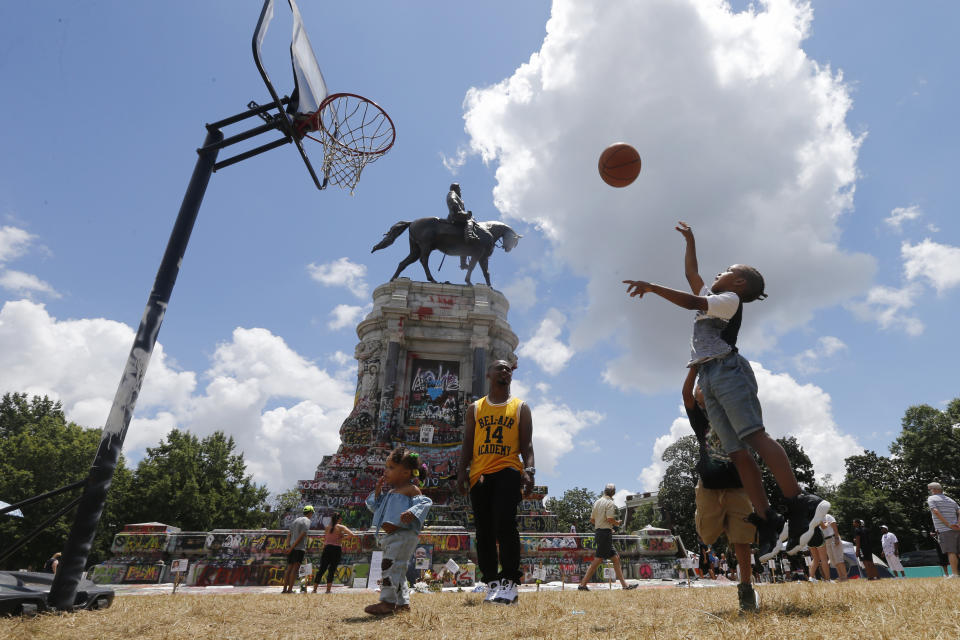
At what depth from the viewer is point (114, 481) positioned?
128 ft

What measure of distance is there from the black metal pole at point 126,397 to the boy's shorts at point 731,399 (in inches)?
204

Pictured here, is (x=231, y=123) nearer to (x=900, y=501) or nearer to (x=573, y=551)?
(x=573, y=551)

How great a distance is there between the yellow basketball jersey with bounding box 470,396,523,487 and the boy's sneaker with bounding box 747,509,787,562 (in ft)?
7.19

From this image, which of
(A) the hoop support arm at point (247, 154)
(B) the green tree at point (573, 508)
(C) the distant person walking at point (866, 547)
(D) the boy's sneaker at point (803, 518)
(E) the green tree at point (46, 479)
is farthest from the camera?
(B) the green tree at point (573, 508)

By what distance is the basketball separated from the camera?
736cm

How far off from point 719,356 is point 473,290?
74.2 feet

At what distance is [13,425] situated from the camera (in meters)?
45.9

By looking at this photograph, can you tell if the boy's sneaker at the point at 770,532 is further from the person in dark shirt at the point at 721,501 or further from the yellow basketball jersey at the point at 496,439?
the yellow basketball jersey at the point at 496,439

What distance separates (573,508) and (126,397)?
2884 inches

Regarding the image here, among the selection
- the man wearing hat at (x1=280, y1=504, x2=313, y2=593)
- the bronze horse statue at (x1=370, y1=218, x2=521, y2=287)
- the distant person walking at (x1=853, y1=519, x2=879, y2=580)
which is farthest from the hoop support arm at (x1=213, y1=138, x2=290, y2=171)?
the bronze horse statue at (x1=370, y1=218, x2=521, y2=287)

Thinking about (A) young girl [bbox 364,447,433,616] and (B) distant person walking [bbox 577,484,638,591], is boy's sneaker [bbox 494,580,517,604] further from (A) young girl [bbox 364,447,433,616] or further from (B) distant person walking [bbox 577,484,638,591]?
(B) distant person walking [bbox 577,484,638,591]

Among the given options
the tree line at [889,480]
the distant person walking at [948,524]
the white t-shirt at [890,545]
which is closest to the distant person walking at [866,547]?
the white t-shirt at [890,545]

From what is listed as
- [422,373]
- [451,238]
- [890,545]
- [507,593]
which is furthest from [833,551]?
[451,238]

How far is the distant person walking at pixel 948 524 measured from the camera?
8.66 meters
